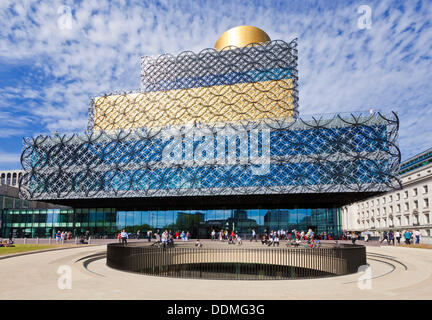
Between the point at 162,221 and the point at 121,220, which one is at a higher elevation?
the point at 121,220

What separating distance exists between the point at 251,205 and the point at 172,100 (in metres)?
23.8

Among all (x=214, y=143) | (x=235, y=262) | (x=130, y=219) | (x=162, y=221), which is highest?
(x=214, y=143)

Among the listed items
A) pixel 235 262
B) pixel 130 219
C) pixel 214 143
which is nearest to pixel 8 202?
pixel 130 219

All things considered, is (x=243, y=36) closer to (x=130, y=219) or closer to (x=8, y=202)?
(x=130, y=219)

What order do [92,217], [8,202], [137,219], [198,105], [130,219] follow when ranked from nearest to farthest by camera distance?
[137,219] → [130,219] → [198,105] → [92,217] → [8,202]

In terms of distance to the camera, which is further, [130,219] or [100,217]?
[100,217]

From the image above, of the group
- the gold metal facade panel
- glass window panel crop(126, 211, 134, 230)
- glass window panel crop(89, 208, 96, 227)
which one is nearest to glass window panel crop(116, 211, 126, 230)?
glass window panel crop(126, 211, 134, 230)

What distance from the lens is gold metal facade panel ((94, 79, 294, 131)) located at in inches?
2206

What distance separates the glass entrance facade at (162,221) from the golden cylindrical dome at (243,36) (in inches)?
1280

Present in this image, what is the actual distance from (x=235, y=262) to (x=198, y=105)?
3869cm

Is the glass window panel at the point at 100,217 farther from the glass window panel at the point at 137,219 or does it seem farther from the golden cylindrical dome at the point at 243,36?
the golden cylindrical dome at the point at 243,36

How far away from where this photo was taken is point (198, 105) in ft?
191
